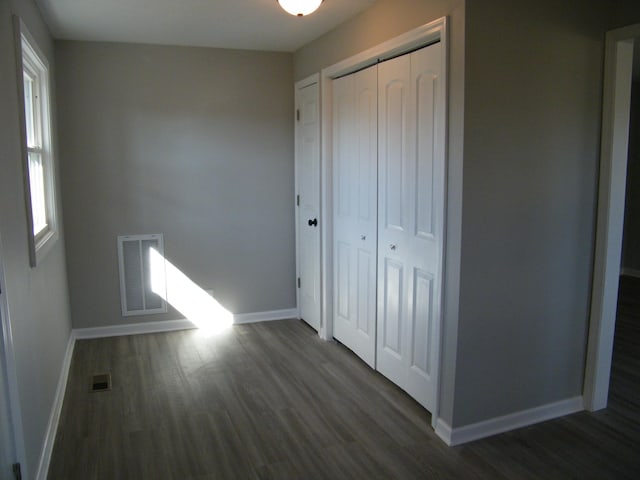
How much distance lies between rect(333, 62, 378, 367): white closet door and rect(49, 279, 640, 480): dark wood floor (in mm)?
242

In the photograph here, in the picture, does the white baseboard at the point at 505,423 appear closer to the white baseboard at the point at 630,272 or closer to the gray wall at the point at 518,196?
the gray wall at the point at 518,196

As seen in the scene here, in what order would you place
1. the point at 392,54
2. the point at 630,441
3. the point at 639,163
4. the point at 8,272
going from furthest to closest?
the point at 639,163 → the point at 392,54 → the point at 630,441 → the point at 8,272

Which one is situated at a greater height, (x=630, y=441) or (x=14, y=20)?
(x=14, y=20)

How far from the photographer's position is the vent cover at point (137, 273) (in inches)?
163

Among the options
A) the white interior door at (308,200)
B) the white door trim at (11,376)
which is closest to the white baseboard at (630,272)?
the white interior door at (308,200)

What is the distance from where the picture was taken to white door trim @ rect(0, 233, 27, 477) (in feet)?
5.96

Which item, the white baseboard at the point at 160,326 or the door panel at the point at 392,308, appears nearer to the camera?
the door panel at the point at 392,308

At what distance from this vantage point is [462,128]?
2363 mm

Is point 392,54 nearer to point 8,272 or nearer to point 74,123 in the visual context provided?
point 8,272

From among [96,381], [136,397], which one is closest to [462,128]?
[136,397]

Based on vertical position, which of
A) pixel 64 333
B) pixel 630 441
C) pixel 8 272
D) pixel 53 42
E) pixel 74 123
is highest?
pixel 53 42

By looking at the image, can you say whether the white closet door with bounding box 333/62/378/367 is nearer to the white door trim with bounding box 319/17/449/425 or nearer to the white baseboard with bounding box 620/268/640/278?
the white door trim with bounding box 319/17/449/425

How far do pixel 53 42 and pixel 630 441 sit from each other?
4.42 meters

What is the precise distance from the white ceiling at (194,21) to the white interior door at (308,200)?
19.5 inches
